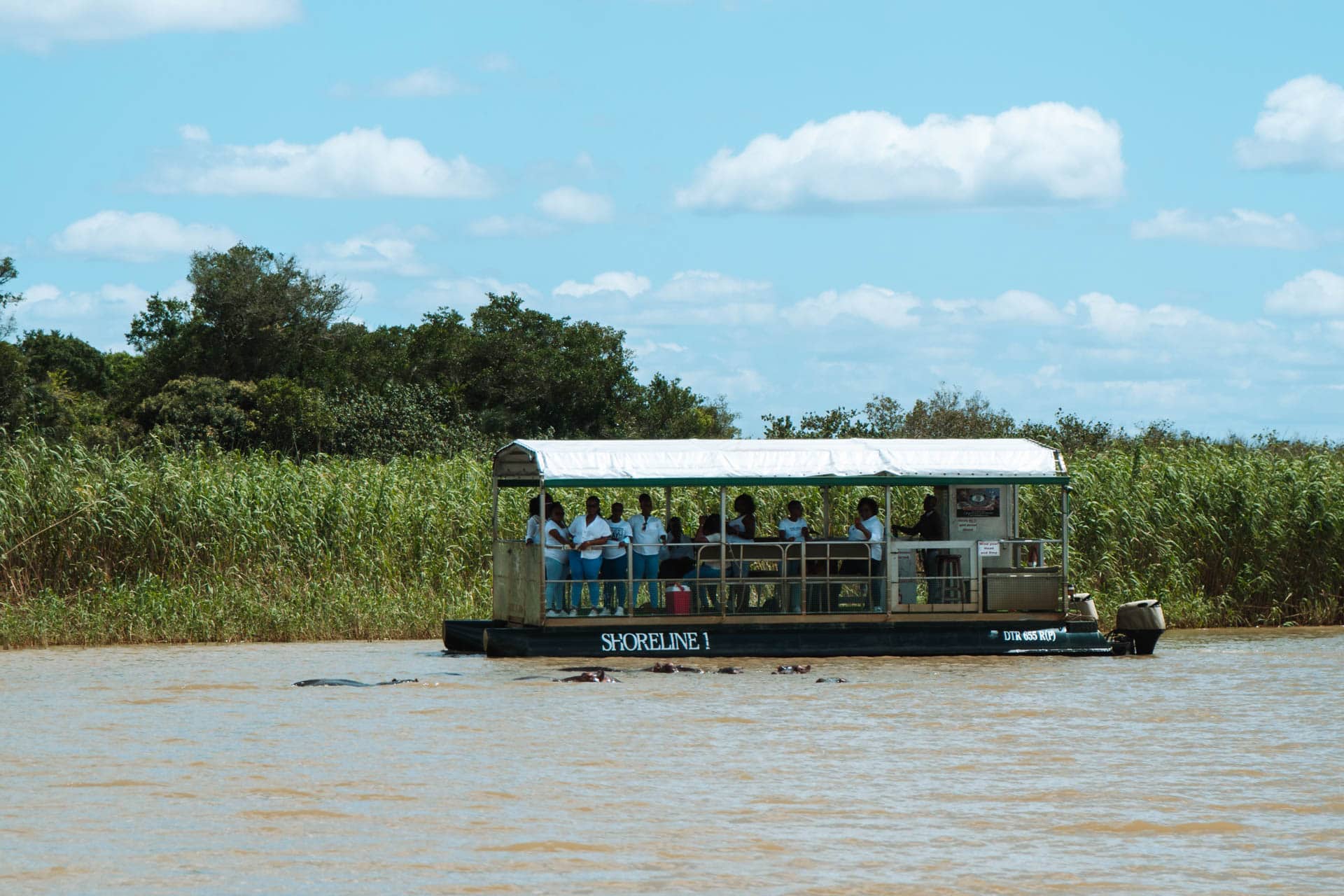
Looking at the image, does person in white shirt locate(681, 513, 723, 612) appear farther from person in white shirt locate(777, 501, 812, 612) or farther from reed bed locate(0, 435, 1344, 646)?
reed bed locate(0, 435, 1344, 646)

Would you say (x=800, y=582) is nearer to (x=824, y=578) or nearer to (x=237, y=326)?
(x=824, y=578)

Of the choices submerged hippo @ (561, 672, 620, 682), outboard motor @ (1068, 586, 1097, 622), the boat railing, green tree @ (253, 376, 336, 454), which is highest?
green tree @ (253, 376, 336, 454)

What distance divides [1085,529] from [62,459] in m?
14.5

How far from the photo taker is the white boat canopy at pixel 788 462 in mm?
19000

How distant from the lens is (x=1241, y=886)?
9.12 meters

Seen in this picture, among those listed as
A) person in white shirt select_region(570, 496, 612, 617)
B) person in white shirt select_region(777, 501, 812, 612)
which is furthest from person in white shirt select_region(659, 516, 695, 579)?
person in white shirt select_region(777, 501, 812, 612)

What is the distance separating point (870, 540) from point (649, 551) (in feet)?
8.39

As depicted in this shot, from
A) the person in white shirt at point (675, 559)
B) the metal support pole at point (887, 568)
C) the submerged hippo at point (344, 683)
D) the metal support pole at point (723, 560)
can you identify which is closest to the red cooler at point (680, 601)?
the metal support pole at point (723, 560)

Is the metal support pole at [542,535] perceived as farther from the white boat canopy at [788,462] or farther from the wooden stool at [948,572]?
the wooden stool at [948,572]

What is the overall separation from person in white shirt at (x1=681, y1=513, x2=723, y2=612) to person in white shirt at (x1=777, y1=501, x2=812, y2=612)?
79 cm

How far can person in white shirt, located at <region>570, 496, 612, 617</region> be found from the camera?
1942 centimetres

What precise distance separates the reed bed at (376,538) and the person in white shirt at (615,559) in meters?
3.82

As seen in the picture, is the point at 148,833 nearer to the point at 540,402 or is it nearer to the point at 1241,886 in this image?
the point at 1241,886

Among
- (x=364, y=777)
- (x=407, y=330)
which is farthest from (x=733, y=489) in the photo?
(x=407, y=330)
